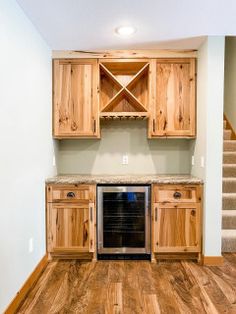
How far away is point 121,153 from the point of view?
Result: 368 cm

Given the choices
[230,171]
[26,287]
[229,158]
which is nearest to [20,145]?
[26,287]

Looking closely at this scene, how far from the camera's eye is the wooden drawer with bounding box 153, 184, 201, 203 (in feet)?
9.93

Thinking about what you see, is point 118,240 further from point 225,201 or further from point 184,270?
point 225,201

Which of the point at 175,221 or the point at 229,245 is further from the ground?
the point at 175,221

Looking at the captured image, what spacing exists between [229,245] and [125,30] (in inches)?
112

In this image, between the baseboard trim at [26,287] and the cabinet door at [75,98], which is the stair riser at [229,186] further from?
the baseboard trim at [26,287]

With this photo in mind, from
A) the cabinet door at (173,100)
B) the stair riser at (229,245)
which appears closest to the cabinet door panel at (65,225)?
the cabinet door at (173,100)

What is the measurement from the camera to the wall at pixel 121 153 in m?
3.67

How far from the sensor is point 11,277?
210 cm

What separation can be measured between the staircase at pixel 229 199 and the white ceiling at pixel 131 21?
1.91m

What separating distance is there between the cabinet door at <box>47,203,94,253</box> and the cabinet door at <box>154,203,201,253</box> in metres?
0.80

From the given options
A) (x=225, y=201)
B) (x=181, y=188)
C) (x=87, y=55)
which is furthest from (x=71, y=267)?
(x=87, y=55)

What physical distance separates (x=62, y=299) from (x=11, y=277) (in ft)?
1.65

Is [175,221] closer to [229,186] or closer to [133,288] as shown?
[133,288]
